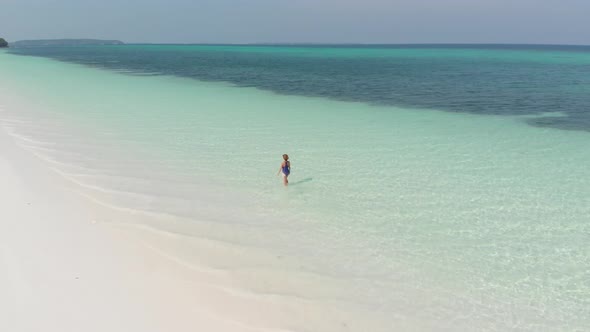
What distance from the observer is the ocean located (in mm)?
5863

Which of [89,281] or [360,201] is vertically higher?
[360,201]

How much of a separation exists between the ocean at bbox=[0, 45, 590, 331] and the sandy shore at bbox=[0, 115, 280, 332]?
52cm

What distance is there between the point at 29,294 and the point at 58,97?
71.2 feet

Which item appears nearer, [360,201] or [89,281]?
[89,281]

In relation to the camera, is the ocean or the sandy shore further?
the ocean

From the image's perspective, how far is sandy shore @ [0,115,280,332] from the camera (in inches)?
199

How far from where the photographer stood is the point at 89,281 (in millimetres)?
5828

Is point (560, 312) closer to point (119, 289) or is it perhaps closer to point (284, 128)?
point (119, 289)

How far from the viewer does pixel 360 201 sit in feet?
30.3

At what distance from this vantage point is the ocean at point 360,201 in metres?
5.86

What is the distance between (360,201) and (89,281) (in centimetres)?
566

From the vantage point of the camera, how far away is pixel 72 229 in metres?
7.38

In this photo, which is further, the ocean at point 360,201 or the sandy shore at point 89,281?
the ocean at point 360,201

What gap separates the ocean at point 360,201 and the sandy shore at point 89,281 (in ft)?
1.72
